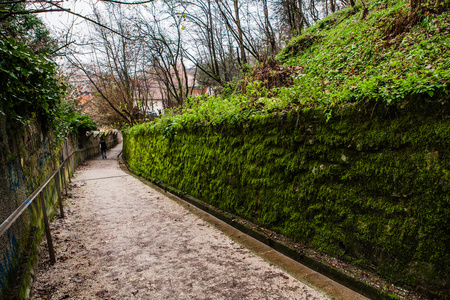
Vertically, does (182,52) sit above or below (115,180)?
above

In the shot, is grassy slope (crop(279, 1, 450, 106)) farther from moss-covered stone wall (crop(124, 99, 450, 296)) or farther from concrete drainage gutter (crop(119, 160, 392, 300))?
concrete drainage gutter (crop(119, 160, 392, 300))

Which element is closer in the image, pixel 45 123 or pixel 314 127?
pixel 314 127

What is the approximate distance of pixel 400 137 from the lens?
2408 millimetres

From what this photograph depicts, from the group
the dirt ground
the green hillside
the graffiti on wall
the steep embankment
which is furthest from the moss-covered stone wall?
the graffiti on wall

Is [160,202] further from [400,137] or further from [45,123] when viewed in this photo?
[400,137]

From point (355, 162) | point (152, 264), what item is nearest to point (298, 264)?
point (355, 162)

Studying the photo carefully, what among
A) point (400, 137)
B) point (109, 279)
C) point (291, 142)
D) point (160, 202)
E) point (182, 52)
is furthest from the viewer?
point (182, 52)

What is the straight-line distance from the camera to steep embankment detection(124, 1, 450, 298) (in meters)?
2.21

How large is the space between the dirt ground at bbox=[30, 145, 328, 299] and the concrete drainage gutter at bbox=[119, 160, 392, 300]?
133 millimetres

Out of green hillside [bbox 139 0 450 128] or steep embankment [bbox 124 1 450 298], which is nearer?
steep embankment [bbox 124 1 450 298]

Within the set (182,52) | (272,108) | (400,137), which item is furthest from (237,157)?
(182,52)

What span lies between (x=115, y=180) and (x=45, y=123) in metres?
5.20

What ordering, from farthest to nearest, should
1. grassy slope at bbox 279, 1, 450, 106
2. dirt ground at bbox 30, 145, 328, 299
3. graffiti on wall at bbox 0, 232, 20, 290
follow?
1. dirt ground at bbox 30, 145, 328, 299
2. grassy slope at bbox 279, 1, 450, 106
3. graffiti on wall at bbox 0, 232, 20, 290

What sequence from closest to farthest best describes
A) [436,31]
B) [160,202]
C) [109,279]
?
1. [109,279]
2. [436,31]
3. [160,202]
